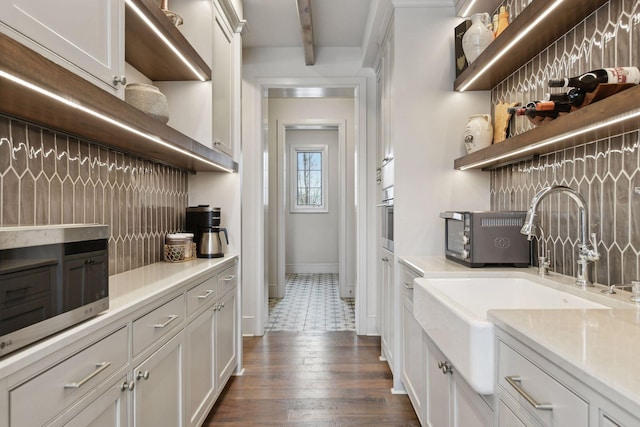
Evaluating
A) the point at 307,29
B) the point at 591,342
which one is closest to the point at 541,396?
the point at 591,342

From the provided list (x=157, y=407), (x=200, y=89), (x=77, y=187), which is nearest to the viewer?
(x=157, y=407)

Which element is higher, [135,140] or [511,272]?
[135,140]

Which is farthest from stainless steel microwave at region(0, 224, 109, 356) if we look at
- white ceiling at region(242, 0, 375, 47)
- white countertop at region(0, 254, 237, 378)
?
white ceiling at region(242, 0, 375, 47)

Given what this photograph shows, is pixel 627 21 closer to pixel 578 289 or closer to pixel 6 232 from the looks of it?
pixel 578 289

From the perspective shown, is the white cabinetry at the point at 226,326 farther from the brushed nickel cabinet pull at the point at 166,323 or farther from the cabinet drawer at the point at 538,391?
the cabinet drawer at the point at 538,391

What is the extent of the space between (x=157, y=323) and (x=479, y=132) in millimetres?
1889

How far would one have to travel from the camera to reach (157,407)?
1.43 m

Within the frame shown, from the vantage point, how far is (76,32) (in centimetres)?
113

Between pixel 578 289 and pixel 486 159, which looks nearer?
pixel 578 289

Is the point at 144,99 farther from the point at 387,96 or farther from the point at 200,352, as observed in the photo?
the point at 387,96

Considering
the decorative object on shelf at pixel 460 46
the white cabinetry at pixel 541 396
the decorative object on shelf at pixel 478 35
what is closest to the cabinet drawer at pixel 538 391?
the white cabinetry at pixel 541 396

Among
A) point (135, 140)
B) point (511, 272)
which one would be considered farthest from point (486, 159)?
point (135, 140)

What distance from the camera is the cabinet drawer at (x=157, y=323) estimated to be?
128 cm

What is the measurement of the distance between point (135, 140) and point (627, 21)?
6.13 feet
